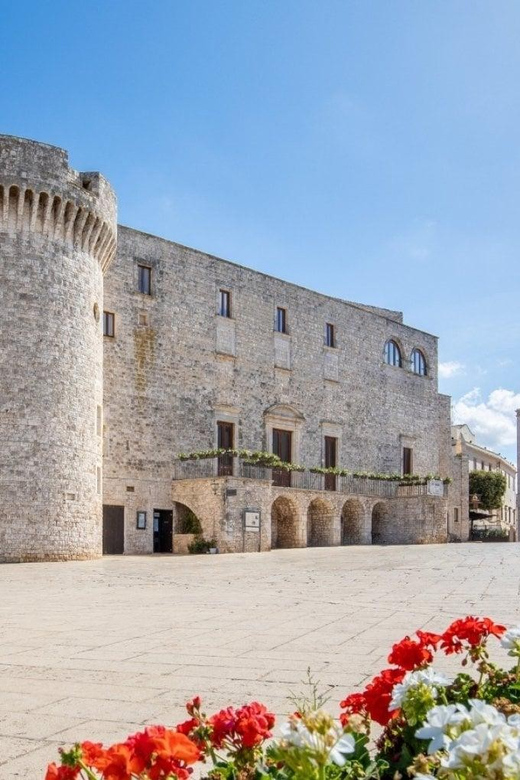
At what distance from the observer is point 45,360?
2039 cm

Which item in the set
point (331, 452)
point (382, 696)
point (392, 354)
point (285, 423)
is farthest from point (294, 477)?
point (382, 696)

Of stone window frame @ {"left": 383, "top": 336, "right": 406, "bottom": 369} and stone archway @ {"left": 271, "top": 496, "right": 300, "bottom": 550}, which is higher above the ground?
stone window frame @ {"left": 383, "top": 336, "right": 406, "bottom": 369}

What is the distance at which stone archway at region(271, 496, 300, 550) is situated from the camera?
2866 centimetres

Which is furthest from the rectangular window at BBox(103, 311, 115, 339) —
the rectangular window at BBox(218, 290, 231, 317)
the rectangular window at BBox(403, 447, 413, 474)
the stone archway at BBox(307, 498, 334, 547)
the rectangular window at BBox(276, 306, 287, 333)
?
the rectangular window at BBox(403, 447, 413, 474)

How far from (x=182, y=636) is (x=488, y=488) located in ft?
152

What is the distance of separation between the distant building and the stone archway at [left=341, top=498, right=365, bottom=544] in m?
21.9

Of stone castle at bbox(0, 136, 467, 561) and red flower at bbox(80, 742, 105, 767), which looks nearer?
red flower at bbox(80, 742, 105, 767)

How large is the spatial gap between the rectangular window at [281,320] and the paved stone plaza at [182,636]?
16712 mm

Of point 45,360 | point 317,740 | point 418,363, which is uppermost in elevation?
point 418,363

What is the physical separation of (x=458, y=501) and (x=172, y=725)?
3701 centimetres

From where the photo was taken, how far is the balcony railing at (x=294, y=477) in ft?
86.1

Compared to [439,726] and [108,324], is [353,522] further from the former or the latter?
[439,726]

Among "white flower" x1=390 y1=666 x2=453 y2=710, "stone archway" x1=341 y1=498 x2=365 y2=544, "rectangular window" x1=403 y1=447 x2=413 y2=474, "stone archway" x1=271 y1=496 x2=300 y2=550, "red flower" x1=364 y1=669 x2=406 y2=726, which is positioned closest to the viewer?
"white flower" x1=390 y1=666 x2=453 y2=710

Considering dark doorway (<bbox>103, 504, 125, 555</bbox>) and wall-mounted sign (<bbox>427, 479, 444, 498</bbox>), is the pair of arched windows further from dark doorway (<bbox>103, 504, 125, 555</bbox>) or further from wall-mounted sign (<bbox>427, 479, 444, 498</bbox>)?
dark doorway (<bbox>103, 504, 125, 555</bbox>)
